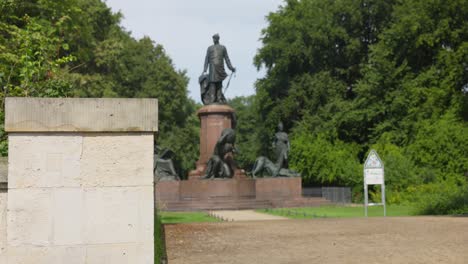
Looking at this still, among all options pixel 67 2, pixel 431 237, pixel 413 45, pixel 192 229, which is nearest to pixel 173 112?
pixel 413 45

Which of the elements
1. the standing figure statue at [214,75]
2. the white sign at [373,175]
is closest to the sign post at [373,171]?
the white sign at [373,175]

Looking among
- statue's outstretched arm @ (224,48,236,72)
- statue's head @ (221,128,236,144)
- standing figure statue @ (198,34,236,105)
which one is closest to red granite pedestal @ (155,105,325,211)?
standing figure statue @ (198,34,236,105)

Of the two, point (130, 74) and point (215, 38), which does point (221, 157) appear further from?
point (130, 74)

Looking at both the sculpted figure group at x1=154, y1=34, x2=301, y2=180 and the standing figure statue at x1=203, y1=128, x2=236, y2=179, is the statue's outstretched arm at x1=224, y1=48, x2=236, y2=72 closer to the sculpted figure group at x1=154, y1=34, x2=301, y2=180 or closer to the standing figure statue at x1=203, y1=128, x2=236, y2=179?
the sculpted figure group at x1=154, y1=34, x2=301, y2=180

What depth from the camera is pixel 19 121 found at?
4.52 metres

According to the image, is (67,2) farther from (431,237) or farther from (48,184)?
(48,184)

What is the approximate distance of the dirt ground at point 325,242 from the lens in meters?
8.12

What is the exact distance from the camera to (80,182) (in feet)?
15.3

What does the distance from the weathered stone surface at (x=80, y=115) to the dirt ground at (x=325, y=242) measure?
3.68 meters

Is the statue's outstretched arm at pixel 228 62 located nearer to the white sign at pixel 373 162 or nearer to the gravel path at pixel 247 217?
the gravel path at pixel 247 217

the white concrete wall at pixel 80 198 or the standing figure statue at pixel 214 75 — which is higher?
the standing figure statue at pixel 214 75

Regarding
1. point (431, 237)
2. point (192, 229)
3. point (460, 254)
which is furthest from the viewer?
point (192, 229)

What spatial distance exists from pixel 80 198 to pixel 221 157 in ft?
69.7

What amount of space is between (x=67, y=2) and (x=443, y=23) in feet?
75.8
